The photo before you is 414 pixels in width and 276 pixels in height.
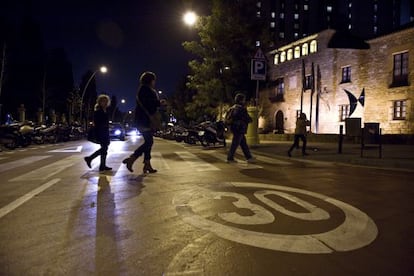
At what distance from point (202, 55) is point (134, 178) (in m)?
25.7

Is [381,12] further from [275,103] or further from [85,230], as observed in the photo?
[85,230]

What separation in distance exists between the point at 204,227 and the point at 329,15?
117137mm

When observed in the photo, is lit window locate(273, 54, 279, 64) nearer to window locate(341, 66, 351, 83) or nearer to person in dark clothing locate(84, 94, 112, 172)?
window locate(341, 66, 351, 83)

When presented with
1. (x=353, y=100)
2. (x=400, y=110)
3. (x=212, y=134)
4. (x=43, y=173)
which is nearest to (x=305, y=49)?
(x=353, y=100)

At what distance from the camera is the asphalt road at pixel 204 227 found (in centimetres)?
305

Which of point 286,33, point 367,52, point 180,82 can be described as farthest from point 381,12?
point 367,52

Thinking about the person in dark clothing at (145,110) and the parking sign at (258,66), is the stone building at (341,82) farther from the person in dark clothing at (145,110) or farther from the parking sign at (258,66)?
the person in dark clothing at (145,110)

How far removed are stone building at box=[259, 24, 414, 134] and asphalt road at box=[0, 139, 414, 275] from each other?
20481 mm

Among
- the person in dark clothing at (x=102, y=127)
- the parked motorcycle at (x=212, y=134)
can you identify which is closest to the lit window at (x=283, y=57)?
the parked motorcycle at (x=212, y=134)

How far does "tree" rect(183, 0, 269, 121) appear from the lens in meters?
29.9

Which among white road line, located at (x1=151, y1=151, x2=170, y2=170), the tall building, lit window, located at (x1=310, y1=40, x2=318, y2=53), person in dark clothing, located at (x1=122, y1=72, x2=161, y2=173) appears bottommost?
white road line, located at (x1=151, y1=151, x2=170, y2=170)

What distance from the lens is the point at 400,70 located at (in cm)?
2598

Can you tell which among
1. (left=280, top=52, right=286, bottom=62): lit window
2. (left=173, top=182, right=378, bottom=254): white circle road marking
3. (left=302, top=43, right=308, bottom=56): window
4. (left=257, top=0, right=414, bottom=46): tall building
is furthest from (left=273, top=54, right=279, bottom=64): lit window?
(left=257, top=0, right=414, bottom=46): tall building

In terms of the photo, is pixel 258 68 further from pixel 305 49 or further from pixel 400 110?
pixel 305 49
